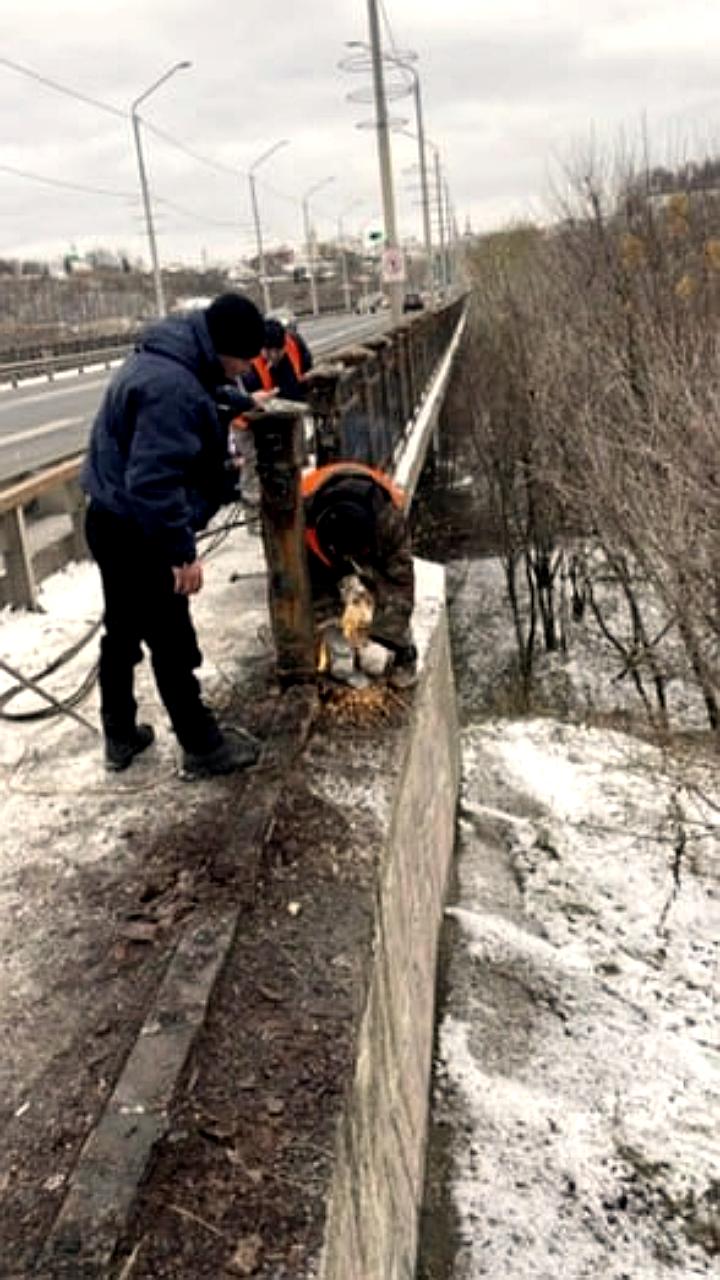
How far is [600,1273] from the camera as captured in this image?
4773 mm

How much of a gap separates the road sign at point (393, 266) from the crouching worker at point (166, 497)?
17.6 metres

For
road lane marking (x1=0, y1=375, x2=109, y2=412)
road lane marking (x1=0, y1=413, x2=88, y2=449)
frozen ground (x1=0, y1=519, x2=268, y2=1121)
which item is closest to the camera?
frozen ground (x1=0, y1=519, x2=268, y2=1121)

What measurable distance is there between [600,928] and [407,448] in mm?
6783

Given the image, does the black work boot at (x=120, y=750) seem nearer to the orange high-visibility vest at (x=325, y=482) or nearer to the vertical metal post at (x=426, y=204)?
the orange high-visibility vest at (x=325, y=482)

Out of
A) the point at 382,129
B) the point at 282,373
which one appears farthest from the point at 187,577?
the point at 382,129

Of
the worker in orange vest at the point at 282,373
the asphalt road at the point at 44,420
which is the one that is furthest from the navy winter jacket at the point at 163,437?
the asphalt road at the point at 44,420

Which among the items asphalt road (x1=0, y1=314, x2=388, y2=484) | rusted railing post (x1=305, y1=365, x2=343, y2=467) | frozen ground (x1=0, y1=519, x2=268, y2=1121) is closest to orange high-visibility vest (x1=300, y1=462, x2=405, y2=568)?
frozen ground (x1=0, y1=519, x2=268, y2=1121)

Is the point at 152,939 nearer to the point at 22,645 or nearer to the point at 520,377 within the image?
the point at 22,645

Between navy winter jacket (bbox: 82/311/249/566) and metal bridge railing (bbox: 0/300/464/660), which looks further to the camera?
metal bridge railing (bbox: 0/300/464/660)

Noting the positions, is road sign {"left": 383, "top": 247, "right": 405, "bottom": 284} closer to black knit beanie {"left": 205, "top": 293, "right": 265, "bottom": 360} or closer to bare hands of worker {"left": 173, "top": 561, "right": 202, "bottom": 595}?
black knit beanie {"left": 205, "top": 293, "right": 265, "bottom": 360}

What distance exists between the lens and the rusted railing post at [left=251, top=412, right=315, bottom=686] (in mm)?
5094

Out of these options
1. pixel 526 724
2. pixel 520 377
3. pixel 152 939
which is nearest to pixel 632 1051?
pixel 152 939

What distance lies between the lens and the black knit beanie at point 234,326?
4.12m

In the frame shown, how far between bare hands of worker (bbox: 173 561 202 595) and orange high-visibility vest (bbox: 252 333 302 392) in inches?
129
